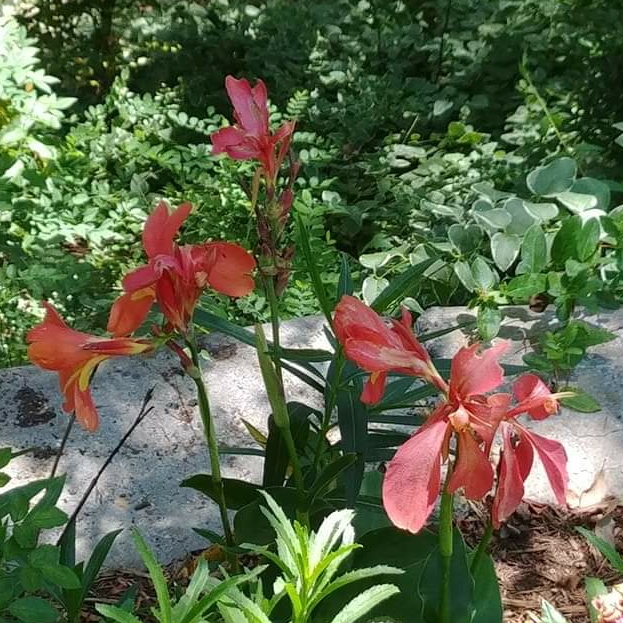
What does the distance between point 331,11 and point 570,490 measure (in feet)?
9.79

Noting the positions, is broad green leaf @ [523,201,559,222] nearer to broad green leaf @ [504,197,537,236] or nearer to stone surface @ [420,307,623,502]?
broad green leaf @ [504,197,537,236]

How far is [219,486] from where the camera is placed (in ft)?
4.38

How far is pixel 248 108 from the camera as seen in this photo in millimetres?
1255

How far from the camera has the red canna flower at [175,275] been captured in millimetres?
1078

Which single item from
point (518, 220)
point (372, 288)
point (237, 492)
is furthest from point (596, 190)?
point (237, 492)

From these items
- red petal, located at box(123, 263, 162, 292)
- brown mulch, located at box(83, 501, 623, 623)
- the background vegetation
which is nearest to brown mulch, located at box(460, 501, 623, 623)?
brown mulch, located at box(83, 501, 623, 623)

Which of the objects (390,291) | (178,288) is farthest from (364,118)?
(178,288)

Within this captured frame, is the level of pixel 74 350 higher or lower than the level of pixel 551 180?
lower

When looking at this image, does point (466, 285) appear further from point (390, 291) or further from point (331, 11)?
point (331, 11)

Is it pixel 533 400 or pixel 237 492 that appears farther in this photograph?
pixel 237 492

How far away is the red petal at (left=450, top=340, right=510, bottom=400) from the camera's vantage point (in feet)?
3.01

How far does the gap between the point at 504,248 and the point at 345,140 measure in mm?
1394

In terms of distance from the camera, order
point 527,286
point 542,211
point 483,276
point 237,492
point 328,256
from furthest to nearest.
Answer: point 328,256
point 542,211
point 483,276
point 527,286
point 237,492

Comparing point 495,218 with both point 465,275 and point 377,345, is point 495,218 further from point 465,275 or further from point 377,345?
point 377,345
